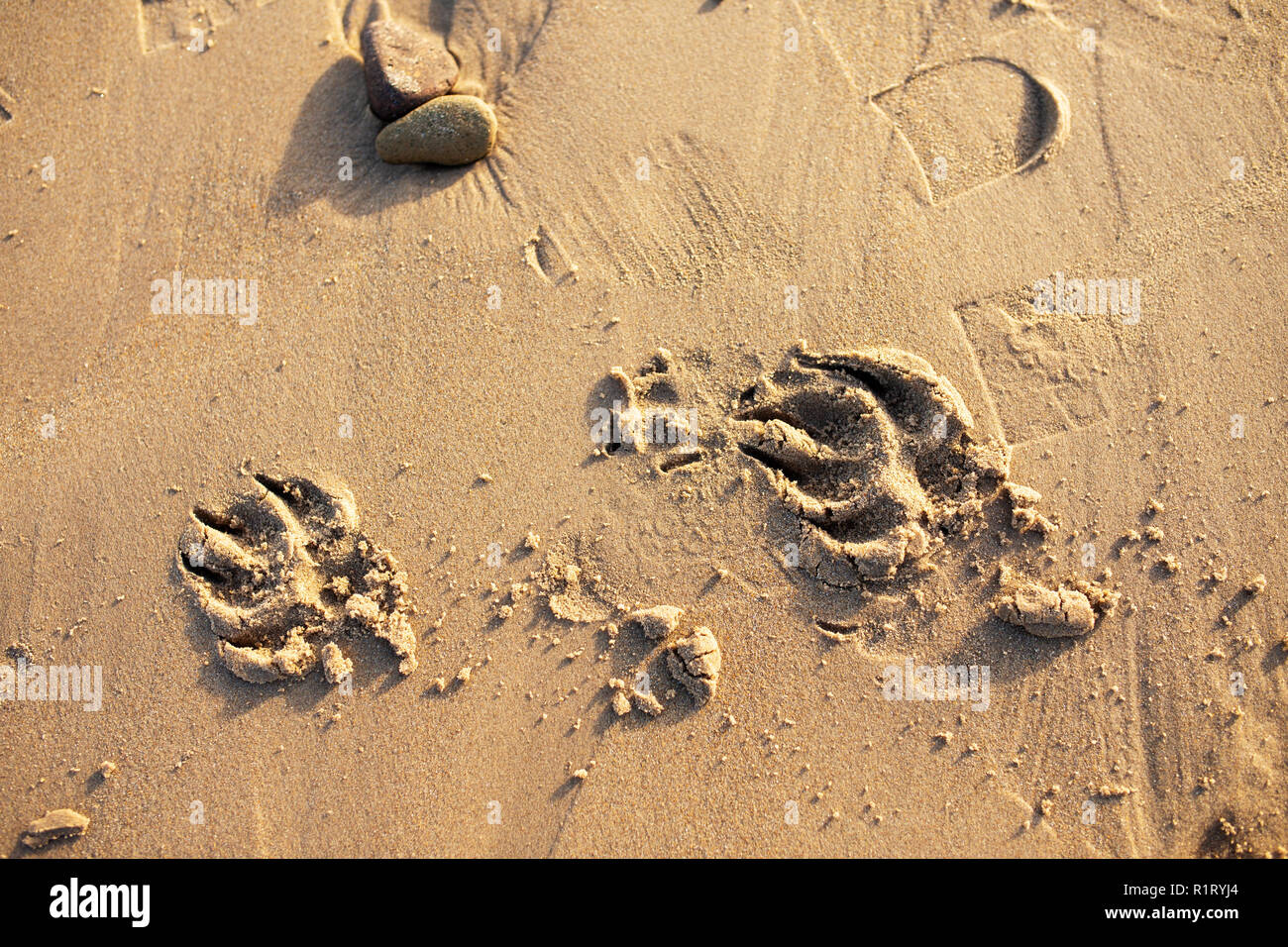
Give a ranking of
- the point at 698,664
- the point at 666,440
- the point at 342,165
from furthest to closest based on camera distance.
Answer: the point at 342,165 < the point at 666,440 < the point at 698,664

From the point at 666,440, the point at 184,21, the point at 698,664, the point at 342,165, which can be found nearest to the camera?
the point at 698,664

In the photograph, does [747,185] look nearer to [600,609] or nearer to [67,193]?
[600,609]

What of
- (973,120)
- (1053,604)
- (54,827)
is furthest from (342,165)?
(1053,604)

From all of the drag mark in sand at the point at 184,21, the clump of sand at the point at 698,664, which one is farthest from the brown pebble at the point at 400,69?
the clump of sand at the point at 698,664

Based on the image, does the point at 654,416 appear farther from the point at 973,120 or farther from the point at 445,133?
the point at 973,120

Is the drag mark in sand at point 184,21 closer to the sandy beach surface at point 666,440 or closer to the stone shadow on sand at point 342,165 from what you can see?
the sandy beach surface at point 666,440

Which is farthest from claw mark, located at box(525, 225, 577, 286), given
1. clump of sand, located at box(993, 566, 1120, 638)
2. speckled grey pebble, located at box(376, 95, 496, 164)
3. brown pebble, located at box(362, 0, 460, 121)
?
clump of sand, located at box(993, 566, 1120, 638)
